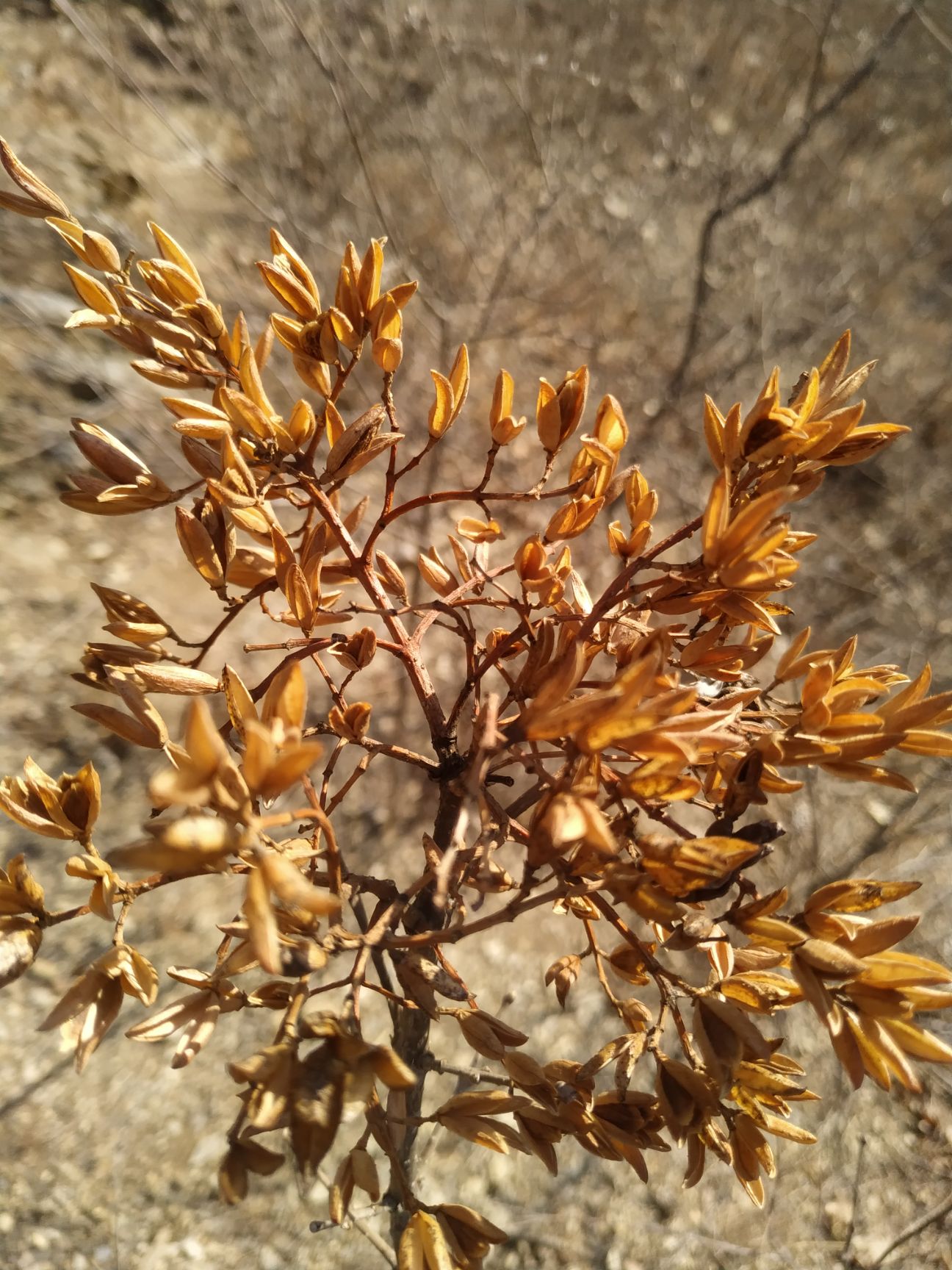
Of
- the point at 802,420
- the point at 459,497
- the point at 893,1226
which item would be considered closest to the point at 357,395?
the point at 459,497

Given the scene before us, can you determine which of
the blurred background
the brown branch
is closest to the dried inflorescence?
the blurred background

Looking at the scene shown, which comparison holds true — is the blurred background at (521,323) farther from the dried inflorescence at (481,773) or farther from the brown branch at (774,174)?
the dried inflorescence at (481,773)

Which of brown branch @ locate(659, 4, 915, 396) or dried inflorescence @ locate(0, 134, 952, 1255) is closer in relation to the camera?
dried inflorescence @ locate(0, 134, 952, 1255)

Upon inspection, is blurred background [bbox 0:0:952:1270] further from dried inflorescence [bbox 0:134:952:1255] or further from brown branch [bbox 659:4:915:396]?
dried inflorescence [bbox 0:134:952:1255]

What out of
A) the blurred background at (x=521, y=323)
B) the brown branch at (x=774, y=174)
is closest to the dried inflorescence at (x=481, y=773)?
the blurred background at (x=521, y=323)

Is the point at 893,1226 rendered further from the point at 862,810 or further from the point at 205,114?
the point at 205,114
